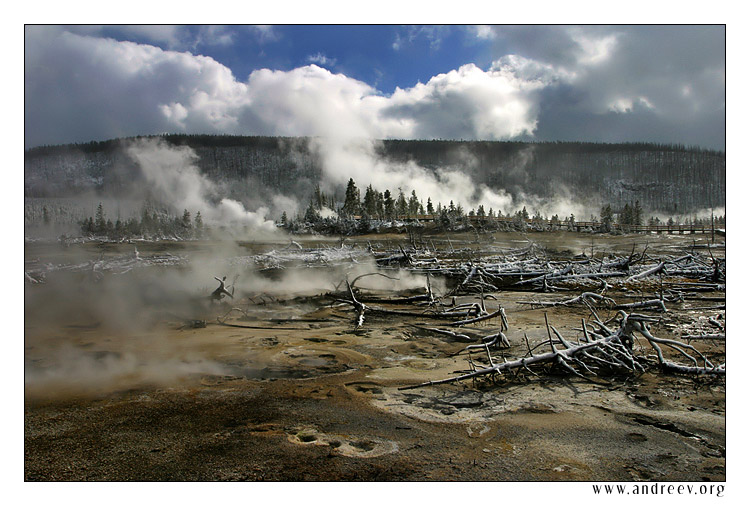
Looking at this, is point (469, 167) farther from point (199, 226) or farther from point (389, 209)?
point (199, 226)

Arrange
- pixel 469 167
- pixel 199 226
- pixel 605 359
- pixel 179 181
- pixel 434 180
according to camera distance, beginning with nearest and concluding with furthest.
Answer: pixel 605 359 → pixel 199 226 → pixel 179 181 → pixel 434 180 → pixel 469 167

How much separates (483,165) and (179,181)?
78837 mm

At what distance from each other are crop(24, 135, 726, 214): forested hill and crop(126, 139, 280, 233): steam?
3.15m

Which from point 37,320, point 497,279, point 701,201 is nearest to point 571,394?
point 497,279

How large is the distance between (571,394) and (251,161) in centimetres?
11196

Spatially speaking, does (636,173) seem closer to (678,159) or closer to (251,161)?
(678,159)

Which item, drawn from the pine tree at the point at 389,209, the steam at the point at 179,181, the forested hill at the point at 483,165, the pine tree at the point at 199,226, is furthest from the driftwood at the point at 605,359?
the forested hill at the point at 483,165

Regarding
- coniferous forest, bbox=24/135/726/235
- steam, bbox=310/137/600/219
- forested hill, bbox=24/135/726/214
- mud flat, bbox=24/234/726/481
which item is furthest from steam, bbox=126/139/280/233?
mud flat, bbox=24/234/726/481

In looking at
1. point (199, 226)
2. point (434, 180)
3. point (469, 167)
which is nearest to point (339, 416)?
point (199, 226)

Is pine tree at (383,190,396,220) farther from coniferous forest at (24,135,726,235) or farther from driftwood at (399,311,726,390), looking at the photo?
driftwood at (399,311,726,390)

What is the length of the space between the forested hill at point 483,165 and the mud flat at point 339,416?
91.8 m

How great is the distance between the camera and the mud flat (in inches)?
141

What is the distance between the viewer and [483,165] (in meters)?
112

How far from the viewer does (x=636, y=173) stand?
104000 mm
